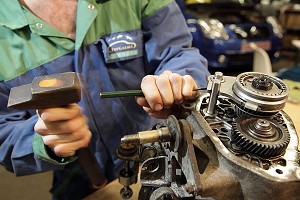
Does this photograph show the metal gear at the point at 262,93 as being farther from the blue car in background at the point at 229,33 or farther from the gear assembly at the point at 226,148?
the blue car in background at the point at 229,33

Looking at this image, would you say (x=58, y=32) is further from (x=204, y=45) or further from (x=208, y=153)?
(x=204, y=45)

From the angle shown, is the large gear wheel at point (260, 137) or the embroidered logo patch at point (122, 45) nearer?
the large gear wheel at point (260, 137)

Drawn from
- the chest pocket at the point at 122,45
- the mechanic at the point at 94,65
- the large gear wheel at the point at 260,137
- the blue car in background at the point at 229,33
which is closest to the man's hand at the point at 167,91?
the mechanic at the point at 94,65

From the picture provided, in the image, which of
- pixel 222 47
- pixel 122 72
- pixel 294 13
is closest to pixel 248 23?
pixel 222 47

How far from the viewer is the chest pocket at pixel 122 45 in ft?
2.47

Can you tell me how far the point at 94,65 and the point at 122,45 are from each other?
3.2 inches

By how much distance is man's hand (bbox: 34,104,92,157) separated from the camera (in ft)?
1.52

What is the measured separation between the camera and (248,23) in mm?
2320

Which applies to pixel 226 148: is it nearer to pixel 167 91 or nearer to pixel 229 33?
pixel 167 91

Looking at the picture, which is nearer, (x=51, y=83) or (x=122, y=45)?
(x=51, y=83)

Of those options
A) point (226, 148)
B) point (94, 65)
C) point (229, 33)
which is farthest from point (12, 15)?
point (229, 33)

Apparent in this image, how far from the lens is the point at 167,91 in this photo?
0.54m

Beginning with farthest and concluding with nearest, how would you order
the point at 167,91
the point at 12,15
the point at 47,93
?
the point at 12,15 → the point at 167,91 → the point at 47,93

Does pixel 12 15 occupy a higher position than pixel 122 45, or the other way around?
pixel 12 15
